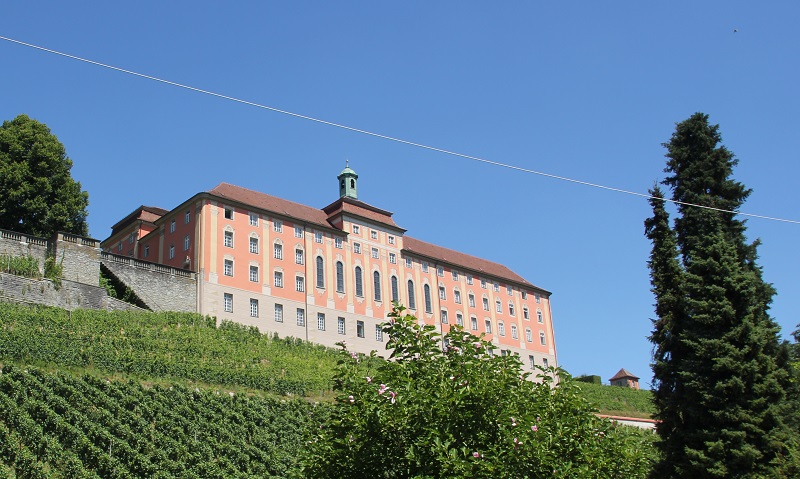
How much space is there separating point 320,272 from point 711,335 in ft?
133

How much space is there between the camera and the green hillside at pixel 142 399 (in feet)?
90.8

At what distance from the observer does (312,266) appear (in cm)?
6038

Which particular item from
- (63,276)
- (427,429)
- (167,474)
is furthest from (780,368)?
(63,276)

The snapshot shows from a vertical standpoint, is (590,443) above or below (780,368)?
below

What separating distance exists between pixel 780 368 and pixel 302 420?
21636 mm

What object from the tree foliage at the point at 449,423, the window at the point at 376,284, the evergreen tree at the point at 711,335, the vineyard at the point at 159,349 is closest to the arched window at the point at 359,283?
the window at the point at 376,284

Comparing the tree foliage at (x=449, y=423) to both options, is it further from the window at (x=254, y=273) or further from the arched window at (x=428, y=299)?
the arched window at (x=428, y=299)

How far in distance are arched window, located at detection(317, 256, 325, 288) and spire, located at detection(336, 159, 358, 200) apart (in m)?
9.71

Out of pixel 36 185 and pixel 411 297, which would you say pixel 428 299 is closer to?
pixel 411 297

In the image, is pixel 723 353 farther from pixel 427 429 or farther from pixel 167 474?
pixel 167 474

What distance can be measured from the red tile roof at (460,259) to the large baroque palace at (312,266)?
0.92ft

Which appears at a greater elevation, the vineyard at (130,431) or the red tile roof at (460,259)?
the red tile roof at (460,259)

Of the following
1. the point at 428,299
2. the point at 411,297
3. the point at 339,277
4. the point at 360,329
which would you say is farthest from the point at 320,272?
the point at 428,299

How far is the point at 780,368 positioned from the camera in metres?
23.1
